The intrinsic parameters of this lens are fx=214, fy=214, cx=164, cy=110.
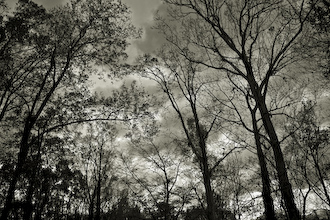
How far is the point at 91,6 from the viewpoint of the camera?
1159 centimetres

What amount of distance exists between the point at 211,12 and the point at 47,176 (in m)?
17.0

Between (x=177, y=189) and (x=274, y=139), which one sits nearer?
(x=274, y=139)

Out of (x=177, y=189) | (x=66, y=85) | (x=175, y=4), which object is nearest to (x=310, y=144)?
(x=177, y=189)

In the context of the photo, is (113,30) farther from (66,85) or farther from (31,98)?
(31,98)

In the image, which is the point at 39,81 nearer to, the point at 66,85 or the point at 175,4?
the point at 66,85

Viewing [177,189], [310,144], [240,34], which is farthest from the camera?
[177,189]

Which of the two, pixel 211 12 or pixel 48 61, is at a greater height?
pixel 48 61

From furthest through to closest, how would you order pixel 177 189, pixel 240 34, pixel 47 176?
pixel 47 176 < pixel 177 189 < pixel 240 34

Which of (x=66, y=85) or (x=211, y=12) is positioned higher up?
(x=66, y=85)

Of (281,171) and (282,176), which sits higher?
(281,171)

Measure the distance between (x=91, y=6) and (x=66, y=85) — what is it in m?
4.56

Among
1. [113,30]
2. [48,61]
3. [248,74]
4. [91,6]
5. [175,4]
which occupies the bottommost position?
[248,74]

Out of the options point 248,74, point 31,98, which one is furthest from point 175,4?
point 31,98

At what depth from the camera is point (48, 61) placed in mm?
11672
